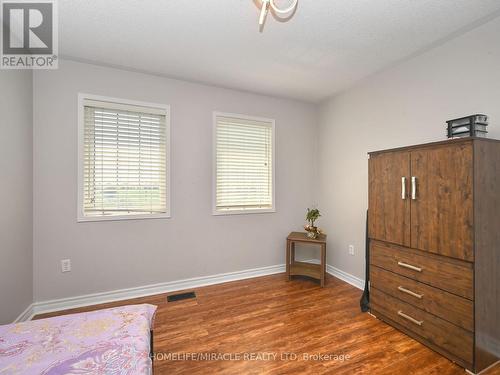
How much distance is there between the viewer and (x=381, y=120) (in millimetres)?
2672

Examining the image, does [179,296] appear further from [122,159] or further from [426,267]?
[426,267]

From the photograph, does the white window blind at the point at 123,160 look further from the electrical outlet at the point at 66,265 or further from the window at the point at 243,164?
the window at the point at 243,164

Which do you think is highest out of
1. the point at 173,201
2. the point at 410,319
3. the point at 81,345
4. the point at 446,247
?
the point at 173,201

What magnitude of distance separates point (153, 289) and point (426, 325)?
2697 mm

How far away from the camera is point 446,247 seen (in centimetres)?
167

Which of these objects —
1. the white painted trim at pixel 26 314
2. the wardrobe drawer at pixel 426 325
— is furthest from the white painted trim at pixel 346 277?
the white painted trim at pixel 26 314

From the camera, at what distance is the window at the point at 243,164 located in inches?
121

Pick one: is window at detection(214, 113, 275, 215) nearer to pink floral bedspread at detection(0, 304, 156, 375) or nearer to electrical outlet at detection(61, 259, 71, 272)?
electrical outlet at detection(61, 259, 71, 272)

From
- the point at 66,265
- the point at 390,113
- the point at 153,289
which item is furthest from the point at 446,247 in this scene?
the point at 66,265

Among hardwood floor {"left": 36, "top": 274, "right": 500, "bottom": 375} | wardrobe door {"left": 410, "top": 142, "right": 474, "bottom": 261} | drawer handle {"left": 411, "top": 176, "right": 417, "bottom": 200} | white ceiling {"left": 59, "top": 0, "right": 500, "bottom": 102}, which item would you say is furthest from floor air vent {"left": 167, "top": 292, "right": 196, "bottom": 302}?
white ceiling {"left": 59, "top": 0, "right": 500, "bottom": 102}

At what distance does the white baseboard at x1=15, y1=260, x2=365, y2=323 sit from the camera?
90.3 inches

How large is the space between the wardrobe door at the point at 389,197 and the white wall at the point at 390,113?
0.52 metres

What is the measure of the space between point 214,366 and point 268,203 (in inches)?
82.6

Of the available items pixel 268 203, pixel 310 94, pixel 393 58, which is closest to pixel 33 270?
pixel 268 203
